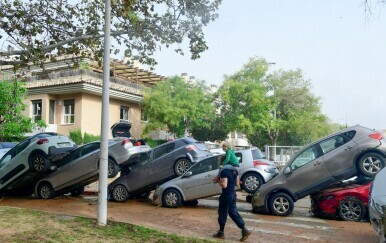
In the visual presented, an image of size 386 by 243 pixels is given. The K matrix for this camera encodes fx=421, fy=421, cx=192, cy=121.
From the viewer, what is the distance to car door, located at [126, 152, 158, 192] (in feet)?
46.2

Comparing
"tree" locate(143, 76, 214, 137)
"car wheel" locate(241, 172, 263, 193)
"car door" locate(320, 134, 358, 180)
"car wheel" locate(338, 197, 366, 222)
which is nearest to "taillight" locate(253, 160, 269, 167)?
"car wheel" locate(241, 172, 263, 193)

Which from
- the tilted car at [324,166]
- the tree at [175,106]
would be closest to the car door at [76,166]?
the tilted car at [324,166]

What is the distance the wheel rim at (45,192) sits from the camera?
15.4 metres

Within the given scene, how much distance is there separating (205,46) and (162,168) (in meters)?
4.36

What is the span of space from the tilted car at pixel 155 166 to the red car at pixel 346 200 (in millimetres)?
4296

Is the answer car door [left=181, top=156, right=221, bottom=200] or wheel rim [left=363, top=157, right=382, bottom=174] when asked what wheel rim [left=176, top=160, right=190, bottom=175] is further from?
wheel rim [left=363, top=157, right=382, bottom=174]

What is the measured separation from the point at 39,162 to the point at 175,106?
687 inches

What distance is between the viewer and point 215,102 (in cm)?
3741

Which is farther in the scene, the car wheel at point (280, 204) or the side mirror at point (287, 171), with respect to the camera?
the side mirror at point (287, 171)

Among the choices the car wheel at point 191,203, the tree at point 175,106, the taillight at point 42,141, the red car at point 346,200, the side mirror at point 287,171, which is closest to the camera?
the red car at point 346,200

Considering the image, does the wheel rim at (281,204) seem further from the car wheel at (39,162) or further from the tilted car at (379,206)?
the car wheel at (39,162)

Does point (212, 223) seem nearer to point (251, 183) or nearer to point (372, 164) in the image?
point (251, 183)

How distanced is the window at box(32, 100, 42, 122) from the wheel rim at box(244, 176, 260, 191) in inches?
864

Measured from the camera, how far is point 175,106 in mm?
31484
